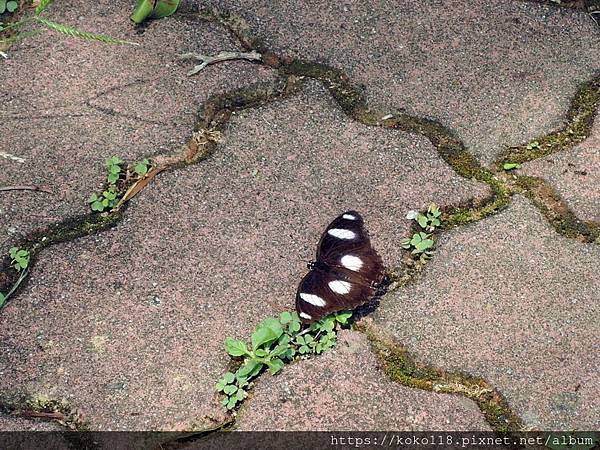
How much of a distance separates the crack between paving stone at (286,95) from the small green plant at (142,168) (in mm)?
43

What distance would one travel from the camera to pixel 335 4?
10.7ft

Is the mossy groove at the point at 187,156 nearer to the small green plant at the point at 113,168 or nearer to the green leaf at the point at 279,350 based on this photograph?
the small green plant at the point at 113,168

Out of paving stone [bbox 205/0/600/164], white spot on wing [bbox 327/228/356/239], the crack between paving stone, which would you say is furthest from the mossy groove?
white spot on wing [bbox 327/228/356/239]

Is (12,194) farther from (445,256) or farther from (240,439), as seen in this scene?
(445,256)

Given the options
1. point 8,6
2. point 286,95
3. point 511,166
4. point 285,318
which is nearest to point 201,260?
point 285,318

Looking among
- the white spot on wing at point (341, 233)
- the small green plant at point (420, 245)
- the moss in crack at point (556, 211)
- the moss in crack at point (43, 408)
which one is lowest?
the moss in crack at point (43, 408)

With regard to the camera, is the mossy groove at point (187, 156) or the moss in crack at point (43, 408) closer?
the moss in crack at point (43, 408)

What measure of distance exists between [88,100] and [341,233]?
1133 mm

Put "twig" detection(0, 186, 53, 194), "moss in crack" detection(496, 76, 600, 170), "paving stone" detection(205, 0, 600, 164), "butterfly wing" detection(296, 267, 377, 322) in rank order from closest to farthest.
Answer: "butterfly wing" detection(296, 267, 377, 322) < "twig" detection(0, 186, 53, 194) < "moss in crack" detection(496, 76, 600, 170) < "paving stone" detection(205, 0, 600, 164)

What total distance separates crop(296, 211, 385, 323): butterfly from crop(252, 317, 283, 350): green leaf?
77 mm

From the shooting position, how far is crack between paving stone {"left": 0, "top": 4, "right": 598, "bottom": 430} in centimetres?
257

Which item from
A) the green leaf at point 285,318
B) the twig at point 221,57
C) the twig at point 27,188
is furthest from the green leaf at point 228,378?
the twig at point 221,57

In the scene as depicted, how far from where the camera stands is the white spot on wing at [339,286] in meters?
2.31

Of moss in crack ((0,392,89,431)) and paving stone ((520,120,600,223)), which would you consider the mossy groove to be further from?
paving stone ((520,120,600,223))
